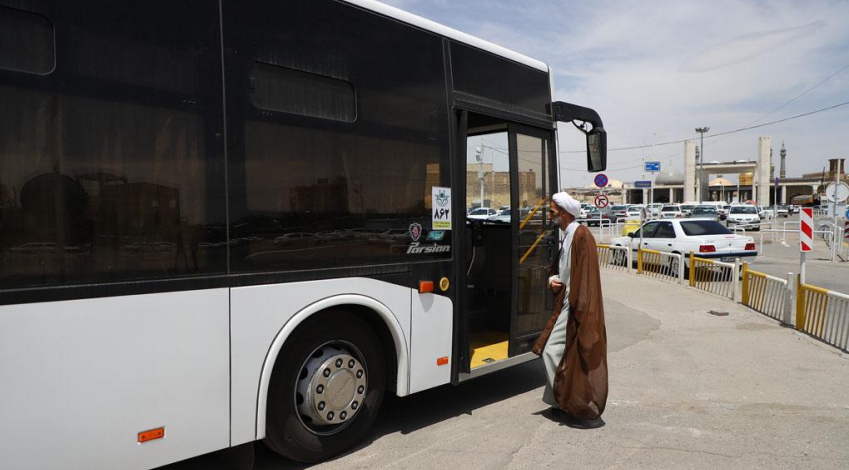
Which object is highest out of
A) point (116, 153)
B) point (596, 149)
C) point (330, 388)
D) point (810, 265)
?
point (596, 149)

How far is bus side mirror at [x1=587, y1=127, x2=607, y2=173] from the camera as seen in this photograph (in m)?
6.86

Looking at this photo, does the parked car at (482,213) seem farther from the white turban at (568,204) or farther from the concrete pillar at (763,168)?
the concrete pillar at (763,168)

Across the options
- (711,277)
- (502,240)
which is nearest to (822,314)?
(711,277)

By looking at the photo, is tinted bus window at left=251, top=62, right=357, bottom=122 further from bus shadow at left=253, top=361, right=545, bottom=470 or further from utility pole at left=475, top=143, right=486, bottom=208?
bus shadow at left=253, top=361, right=545, bottom=470

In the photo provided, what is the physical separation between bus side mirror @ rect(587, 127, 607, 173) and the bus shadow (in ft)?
8.31

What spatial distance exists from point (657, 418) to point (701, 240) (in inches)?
484

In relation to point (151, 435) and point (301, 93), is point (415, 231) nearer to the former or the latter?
point (301, 93)

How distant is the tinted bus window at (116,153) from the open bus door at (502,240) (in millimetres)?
2273

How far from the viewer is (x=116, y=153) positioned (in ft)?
10.2

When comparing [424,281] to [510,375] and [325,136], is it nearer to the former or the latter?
[325,136]

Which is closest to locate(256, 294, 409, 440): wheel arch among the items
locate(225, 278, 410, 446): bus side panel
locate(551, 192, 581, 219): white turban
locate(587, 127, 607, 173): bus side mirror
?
locate(225, 278, 410, 446): bus side panel

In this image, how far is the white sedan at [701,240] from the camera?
16141 millimetres

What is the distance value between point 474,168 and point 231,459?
11.6ft

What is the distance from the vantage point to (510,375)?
6824 millimetres
